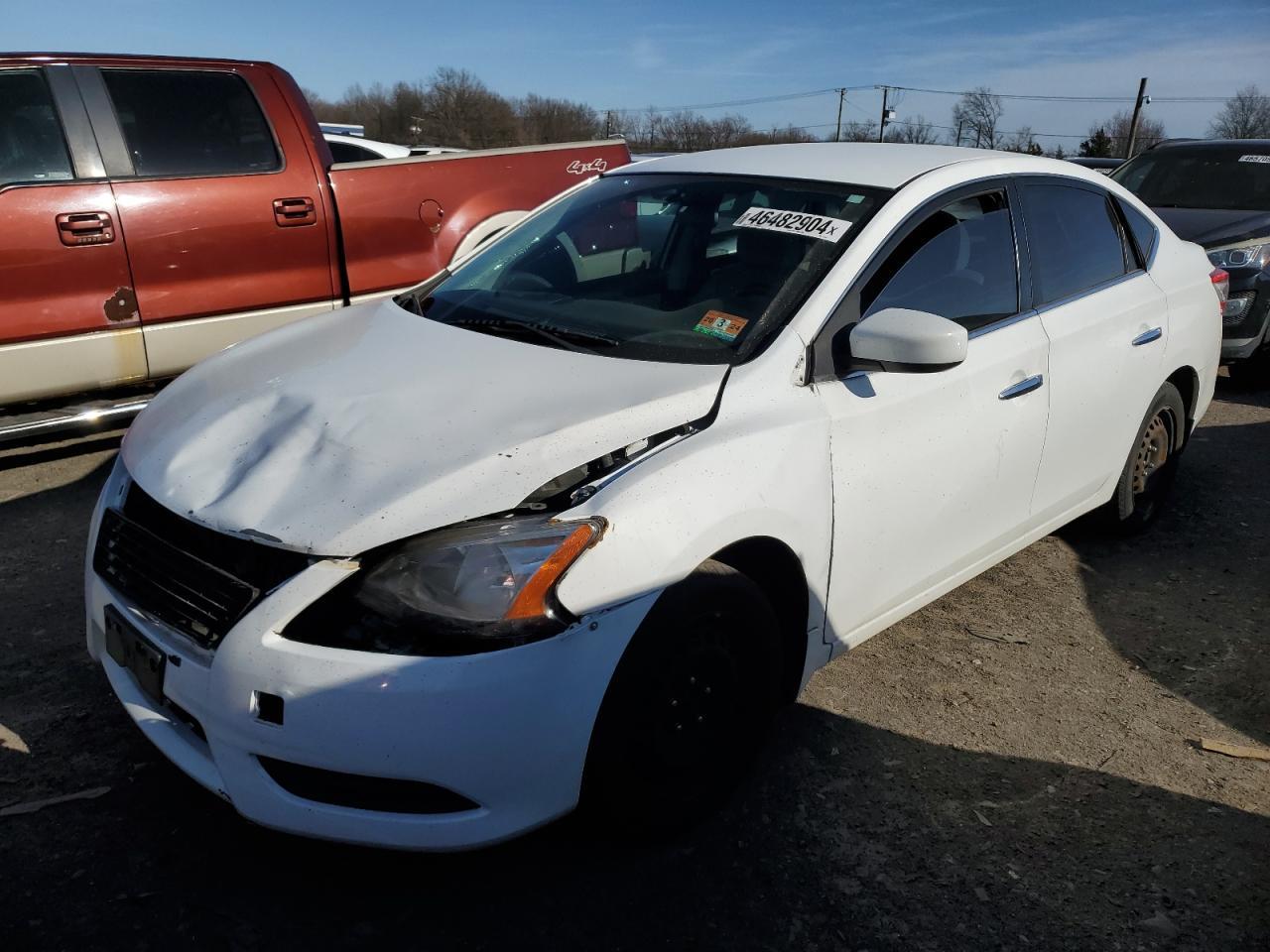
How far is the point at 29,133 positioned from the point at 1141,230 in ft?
16.4

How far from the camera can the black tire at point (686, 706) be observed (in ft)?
7.29

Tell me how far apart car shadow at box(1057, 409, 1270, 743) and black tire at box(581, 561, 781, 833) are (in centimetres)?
176

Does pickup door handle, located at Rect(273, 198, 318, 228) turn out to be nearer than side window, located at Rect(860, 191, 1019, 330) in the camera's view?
No

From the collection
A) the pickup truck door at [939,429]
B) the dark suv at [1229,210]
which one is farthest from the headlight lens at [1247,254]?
the pickup truck door at [939,429]

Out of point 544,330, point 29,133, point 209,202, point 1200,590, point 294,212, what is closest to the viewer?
point 544,330

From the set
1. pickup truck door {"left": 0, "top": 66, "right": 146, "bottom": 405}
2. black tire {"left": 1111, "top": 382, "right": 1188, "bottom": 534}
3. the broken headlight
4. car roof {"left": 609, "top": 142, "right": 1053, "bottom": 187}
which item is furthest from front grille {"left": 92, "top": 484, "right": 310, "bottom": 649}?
black tire {"left": 1111, "top": 382, "right": 1188, "bottom": 534}

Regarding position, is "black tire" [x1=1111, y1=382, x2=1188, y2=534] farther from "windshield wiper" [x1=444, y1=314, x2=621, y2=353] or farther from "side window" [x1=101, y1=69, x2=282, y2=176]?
"side window" [x1=101, y1=69, x2=282, y2=176]

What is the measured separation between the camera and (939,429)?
118 inches

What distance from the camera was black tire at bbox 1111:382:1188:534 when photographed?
4273 millimetres

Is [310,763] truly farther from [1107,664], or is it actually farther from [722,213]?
[1107,664]

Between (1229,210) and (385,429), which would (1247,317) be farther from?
(385,429)

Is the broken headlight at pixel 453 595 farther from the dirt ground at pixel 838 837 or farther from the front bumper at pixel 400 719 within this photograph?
the dirt ground at pixel 838 837

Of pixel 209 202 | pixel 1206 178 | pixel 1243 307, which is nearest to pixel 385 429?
pixel 209 202

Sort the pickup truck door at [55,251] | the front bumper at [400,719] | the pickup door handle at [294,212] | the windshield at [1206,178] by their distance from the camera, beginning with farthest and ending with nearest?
the windshield at [1206,178]
the pickup door handle at [294,212]
the pickup truck door at [55,251]
the front bumper at [400,719]
